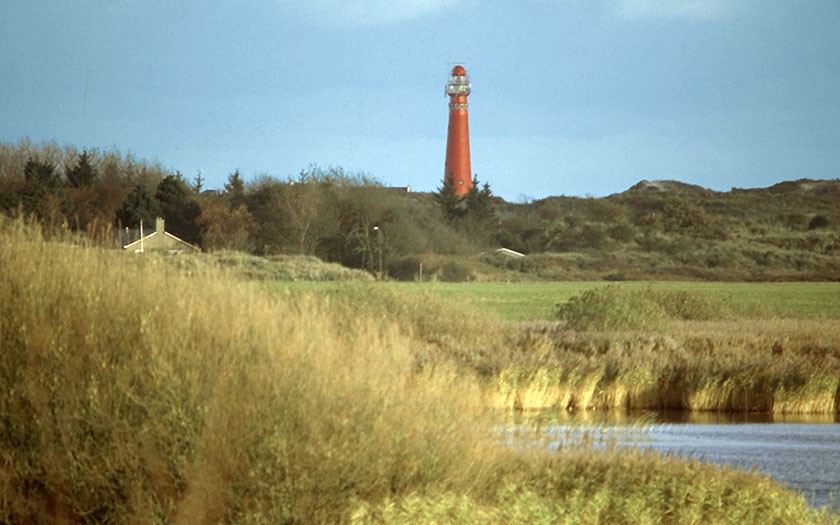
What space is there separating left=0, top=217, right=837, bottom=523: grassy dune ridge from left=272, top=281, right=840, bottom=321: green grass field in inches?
712

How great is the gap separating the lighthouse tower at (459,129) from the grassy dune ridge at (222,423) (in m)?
93.9

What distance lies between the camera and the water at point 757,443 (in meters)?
16.3

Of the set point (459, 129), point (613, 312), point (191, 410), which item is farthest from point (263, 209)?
point (191, 410)

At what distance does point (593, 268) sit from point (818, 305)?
39.2 meters

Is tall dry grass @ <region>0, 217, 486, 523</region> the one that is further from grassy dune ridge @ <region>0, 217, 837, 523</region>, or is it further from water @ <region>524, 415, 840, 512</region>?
water @ <region>524, 415, 840, 512</region>

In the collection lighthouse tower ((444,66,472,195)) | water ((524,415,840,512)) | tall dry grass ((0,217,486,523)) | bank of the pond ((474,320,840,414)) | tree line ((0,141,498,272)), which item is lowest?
water ((524,415,840,512))

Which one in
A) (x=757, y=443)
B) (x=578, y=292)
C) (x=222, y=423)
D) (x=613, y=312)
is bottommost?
(x=757, y=443)

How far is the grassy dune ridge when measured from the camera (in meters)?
10.9

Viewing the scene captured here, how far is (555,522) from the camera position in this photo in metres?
11.8

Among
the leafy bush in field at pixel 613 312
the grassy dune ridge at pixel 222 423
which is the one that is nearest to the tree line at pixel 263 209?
the leafy bush in field at pixel 613 312

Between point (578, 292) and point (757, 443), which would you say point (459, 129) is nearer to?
point (578, 292)

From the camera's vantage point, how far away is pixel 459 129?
355ft

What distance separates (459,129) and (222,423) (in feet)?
322

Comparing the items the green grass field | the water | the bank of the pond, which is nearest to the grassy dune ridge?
the water
